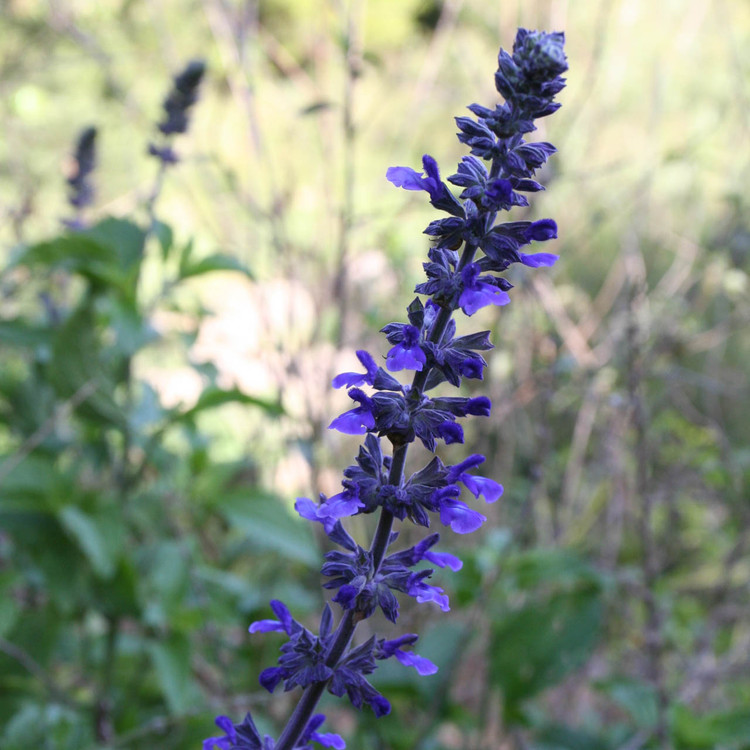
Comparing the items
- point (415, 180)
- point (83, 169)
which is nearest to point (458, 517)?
point (415, 180)

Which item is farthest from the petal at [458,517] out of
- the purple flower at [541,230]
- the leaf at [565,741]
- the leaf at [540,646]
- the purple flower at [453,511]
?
the leaf at [565,741]

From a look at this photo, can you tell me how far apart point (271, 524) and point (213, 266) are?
0.77m

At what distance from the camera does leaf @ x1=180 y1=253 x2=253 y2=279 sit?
2273 mm

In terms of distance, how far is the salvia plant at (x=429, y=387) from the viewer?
0.94m

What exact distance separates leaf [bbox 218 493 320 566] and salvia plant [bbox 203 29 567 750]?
1.13 m

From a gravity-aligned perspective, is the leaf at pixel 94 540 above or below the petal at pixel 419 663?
above

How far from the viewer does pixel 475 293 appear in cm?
93

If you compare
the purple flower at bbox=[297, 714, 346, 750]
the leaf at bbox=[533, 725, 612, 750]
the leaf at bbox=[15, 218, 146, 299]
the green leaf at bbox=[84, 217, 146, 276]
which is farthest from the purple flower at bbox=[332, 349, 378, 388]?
the leaf at bbox=[533, 725, 612, 750]

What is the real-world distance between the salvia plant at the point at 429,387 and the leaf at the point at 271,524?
1.13 metres

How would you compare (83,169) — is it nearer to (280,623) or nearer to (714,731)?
(280,623)

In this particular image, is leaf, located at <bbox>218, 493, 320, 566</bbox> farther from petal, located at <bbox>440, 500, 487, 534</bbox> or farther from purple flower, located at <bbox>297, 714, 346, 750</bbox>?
petal, located at <bbox>440, 500, 487, 534</bbox>

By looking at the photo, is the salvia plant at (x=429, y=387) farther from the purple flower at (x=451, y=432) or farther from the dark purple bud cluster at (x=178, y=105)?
the dark purple bud cluster at (x=178, y=105)

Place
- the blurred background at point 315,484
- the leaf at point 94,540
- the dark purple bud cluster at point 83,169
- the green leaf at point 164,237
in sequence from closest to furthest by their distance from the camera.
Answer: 1. the leaf at point 94,540
2. the blurred background at point 315,484
3. the green leaf at point 164,237
4. the dark purple bud cluster at point 83,169

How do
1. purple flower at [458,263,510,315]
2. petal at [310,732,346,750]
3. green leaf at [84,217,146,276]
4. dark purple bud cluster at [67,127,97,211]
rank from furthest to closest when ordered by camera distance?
dark purple bud cluster at [67,127,97,211], green leaf at [84,217,146,276], petal at [310,732,346,750], purple flower at [458,263,510,315]
